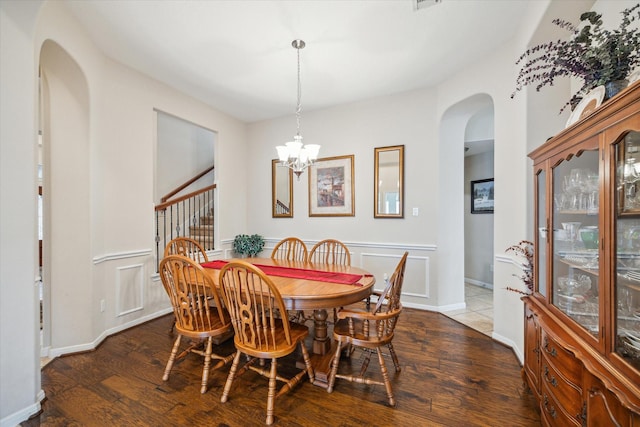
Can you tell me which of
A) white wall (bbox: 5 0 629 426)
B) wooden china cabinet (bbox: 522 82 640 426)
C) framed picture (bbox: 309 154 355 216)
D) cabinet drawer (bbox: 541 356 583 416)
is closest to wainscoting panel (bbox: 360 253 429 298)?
white wall (bbox: 5 0 629 426)

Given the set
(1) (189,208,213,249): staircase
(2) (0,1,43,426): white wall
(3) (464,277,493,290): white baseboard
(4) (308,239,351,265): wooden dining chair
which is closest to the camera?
(2) (0,1,43,426): white wall

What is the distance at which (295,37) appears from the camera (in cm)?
248

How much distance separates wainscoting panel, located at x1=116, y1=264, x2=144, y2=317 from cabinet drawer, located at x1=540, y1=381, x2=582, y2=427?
3.59 m

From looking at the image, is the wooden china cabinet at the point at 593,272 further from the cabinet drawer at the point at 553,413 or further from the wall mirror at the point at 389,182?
the wall mirror at the point at 389,182

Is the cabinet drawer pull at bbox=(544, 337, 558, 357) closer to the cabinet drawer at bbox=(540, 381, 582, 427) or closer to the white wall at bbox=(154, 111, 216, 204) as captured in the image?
the cabinet drawer at bbox=(540, 381, 582, 427)

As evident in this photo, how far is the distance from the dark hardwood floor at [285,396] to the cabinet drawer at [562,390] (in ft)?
1.49

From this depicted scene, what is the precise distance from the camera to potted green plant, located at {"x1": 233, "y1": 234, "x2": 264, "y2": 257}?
433 cm

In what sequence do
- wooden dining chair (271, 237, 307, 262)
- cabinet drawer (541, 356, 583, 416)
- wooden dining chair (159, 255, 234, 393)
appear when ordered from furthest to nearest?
wooden dining chair (271, 237, 307, 262) < wooden dining chair (159, 255, 234, 393) < cabinet drawer (541, 356, 583, 416)

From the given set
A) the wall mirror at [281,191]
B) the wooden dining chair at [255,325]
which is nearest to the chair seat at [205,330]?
the wooden dining chair at [255,325]

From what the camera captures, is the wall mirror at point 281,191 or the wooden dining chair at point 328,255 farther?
the wall mirror at point 281,191

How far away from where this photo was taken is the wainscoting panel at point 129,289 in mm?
2871

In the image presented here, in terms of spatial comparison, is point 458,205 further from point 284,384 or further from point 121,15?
point 121,15

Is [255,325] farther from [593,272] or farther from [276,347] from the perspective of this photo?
[593,272]

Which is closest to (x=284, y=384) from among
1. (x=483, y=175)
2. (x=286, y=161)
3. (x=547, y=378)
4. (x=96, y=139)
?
(x=547, y=378)
